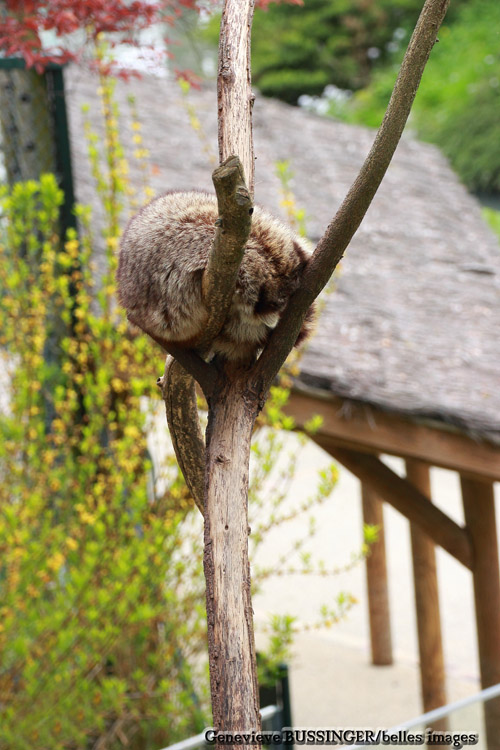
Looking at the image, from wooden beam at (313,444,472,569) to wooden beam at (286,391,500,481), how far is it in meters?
0.42

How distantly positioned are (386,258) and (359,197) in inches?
133

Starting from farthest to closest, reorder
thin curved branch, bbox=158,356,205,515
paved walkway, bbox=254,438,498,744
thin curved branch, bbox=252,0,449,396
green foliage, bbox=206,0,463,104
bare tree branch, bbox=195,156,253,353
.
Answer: green foliage, bbox=206,0,463,104 → paved walkway, bbox=254,438,498,744 → thin curved branch, bbox=158,356,205,515 → thin curved branch, bbox=252,0,449,396 → bare tree branch, bbox=195,156,253,353

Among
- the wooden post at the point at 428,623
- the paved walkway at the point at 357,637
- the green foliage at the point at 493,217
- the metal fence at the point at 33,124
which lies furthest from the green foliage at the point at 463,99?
the metal fence at the point at 33,124

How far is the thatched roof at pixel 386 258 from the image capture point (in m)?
2.75

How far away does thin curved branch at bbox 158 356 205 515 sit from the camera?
39.4 inches

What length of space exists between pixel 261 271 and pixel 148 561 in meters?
2.30

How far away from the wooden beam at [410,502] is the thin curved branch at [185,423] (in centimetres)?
229

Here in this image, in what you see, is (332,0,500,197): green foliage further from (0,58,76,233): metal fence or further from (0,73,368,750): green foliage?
(0,73,368,750): green foliage

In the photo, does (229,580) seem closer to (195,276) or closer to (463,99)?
(195,276)

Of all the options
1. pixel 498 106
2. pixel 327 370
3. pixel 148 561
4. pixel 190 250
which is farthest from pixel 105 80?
pixel 498 106

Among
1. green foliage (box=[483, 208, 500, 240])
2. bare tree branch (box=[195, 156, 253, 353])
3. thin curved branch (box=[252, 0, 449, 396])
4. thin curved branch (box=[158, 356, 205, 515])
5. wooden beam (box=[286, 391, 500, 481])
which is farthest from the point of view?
green foliage (box=[483, 208, 500, 240])

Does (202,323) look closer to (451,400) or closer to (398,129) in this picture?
(398,129)

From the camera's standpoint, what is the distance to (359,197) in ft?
2.82

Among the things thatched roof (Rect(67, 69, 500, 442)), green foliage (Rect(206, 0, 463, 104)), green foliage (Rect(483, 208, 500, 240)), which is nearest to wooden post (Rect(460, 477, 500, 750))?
thatched roof (Rect(67, 69, 500, 442))
